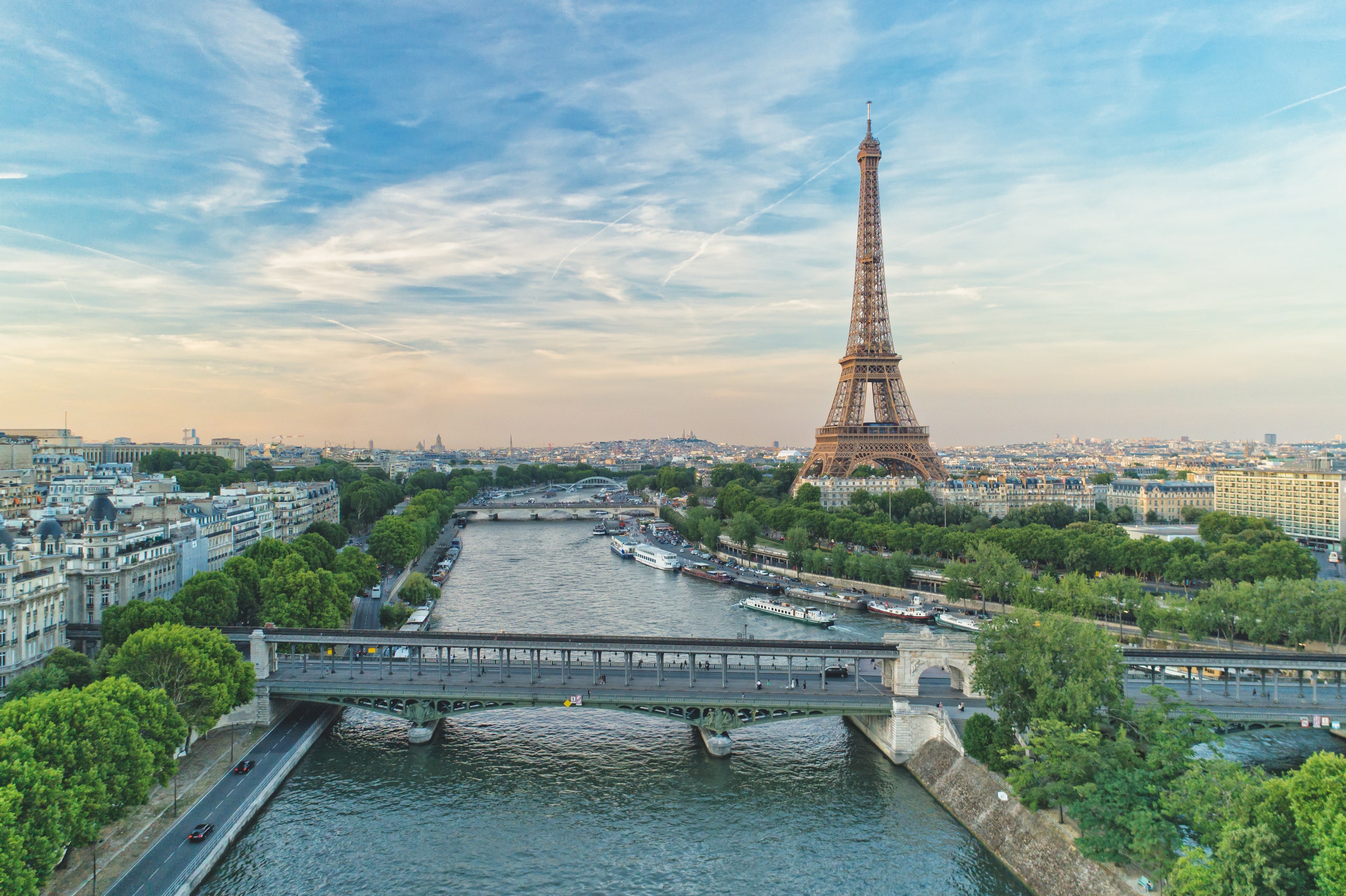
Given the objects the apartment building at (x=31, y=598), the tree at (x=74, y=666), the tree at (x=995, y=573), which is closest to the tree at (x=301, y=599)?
the tree at (x=74, y=666)

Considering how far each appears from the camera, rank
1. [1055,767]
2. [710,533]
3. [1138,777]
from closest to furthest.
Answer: [1138,777] → [1055,767] → [710,533]

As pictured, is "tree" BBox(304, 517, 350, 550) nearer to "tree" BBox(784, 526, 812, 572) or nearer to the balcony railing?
"tree" BBox(784, 526, 812, 572)

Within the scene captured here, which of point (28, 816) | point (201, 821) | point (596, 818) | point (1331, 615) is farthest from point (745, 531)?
point (28, 816)

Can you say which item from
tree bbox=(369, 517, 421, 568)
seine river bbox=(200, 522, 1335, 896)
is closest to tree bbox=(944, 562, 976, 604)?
seine river bbox=(200, 522, 1335, 896)

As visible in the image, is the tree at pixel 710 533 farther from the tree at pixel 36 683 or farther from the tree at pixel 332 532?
the tree at pixel 36 683

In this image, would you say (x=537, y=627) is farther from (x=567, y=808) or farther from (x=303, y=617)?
(x=567, y=808)

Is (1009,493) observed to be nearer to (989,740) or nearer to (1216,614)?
(1216,614)
